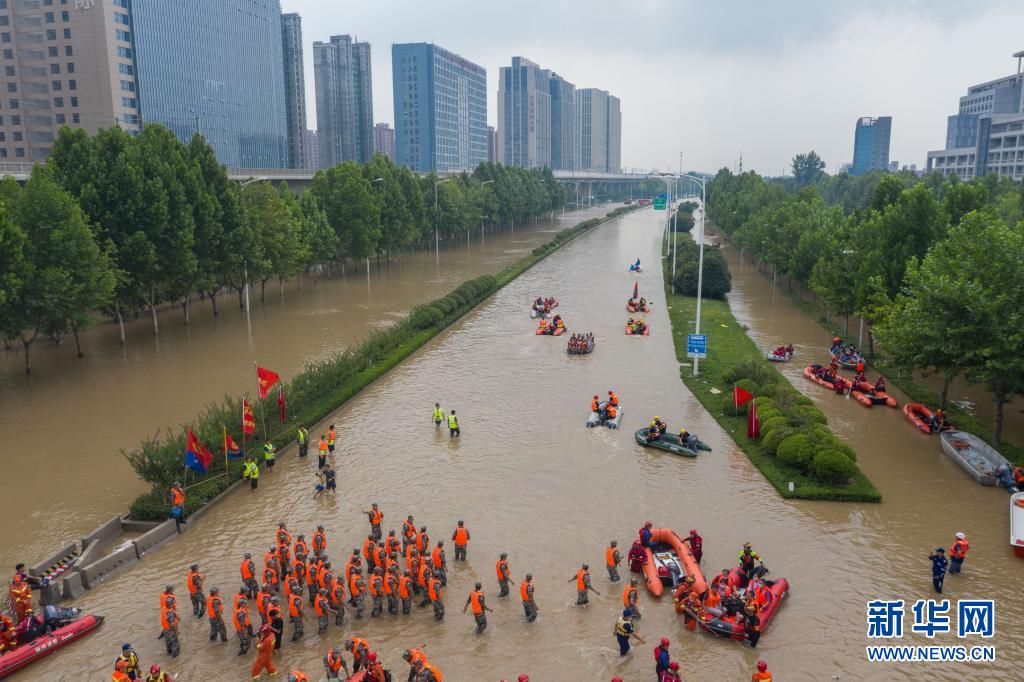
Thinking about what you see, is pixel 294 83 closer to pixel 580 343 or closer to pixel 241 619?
pixel 580 343

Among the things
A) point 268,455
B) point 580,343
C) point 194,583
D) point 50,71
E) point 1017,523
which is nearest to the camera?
point 194,583

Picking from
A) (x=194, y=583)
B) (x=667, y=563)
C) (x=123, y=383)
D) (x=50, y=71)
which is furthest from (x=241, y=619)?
(x=50, y=71)

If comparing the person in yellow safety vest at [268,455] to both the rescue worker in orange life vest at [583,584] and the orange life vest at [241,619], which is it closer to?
the orange life vest at [241,619]

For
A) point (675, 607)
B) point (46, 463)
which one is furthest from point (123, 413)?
point (675, 607)

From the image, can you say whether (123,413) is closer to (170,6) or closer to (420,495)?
(420,495)

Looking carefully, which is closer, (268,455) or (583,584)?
(583,584)

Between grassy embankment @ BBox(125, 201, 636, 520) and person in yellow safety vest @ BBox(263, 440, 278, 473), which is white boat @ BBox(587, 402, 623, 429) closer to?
grassy embankment @ BBox(125, 201, 636, 520)
